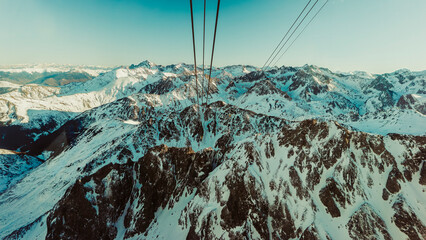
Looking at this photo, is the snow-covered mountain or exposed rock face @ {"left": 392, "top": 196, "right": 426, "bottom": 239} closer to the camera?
exposed rock face @ {"left": 392, "top": 196, "right": 426, "bottom": 239}

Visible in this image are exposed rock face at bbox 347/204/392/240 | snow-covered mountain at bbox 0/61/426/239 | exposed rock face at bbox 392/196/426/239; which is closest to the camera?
exposed rock face at bbox 392/196/426/239

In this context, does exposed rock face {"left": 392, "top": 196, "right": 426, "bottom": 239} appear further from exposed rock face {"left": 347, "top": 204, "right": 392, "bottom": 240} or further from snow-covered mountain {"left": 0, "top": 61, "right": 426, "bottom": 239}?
exposed rock face {"left": 347, "top": 204, "right": 392, "bottom": 240}

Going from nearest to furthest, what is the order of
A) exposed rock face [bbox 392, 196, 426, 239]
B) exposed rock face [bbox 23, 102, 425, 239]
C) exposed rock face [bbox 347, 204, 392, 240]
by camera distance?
1. exposed rock face [bbox 392, 196, 426, 239]
2. exposed rock face [bbox 347, 204, 392, 240]
3. exposed rock face [bbox 23, 102, 425, 239]

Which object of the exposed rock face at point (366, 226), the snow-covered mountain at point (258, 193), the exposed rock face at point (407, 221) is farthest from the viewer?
the snow-covered mountain at point (258, 193)

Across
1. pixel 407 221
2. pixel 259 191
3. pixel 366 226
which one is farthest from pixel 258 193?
pixel 407 221

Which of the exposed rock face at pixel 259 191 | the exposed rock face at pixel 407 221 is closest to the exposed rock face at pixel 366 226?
the exposed rock face at pixel 259 191

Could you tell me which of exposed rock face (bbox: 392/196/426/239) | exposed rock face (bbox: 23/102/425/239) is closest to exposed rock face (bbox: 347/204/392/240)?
exposed rock face (bbox: 23/102/425/239)

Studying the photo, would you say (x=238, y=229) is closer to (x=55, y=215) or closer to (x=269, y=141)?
(x=269, y=141)

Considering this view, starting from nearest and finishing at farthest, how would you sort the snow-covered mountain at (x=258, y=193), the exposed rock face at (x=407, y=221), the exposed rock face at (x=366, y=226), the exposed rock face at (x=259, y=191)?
1. the exposed rock face at (x=407, y=221)
2. the exposed rock face at (x=366, y=226)
3. the snow-covered mountain at (x=258, y=193)
4. the exposed rock face at (x=259, y=191)

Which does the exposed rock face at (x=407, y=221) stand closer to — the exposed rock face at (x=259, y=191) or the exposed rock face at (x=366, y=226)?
the exposed rock face at (x=259, y=191)

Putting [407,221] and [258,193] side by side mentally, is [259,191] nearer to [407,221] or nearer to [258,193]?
[258,193]

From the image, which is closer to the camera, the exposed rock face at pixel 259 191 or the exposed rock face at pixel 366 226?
the exposed rock face at pixel 366 226
